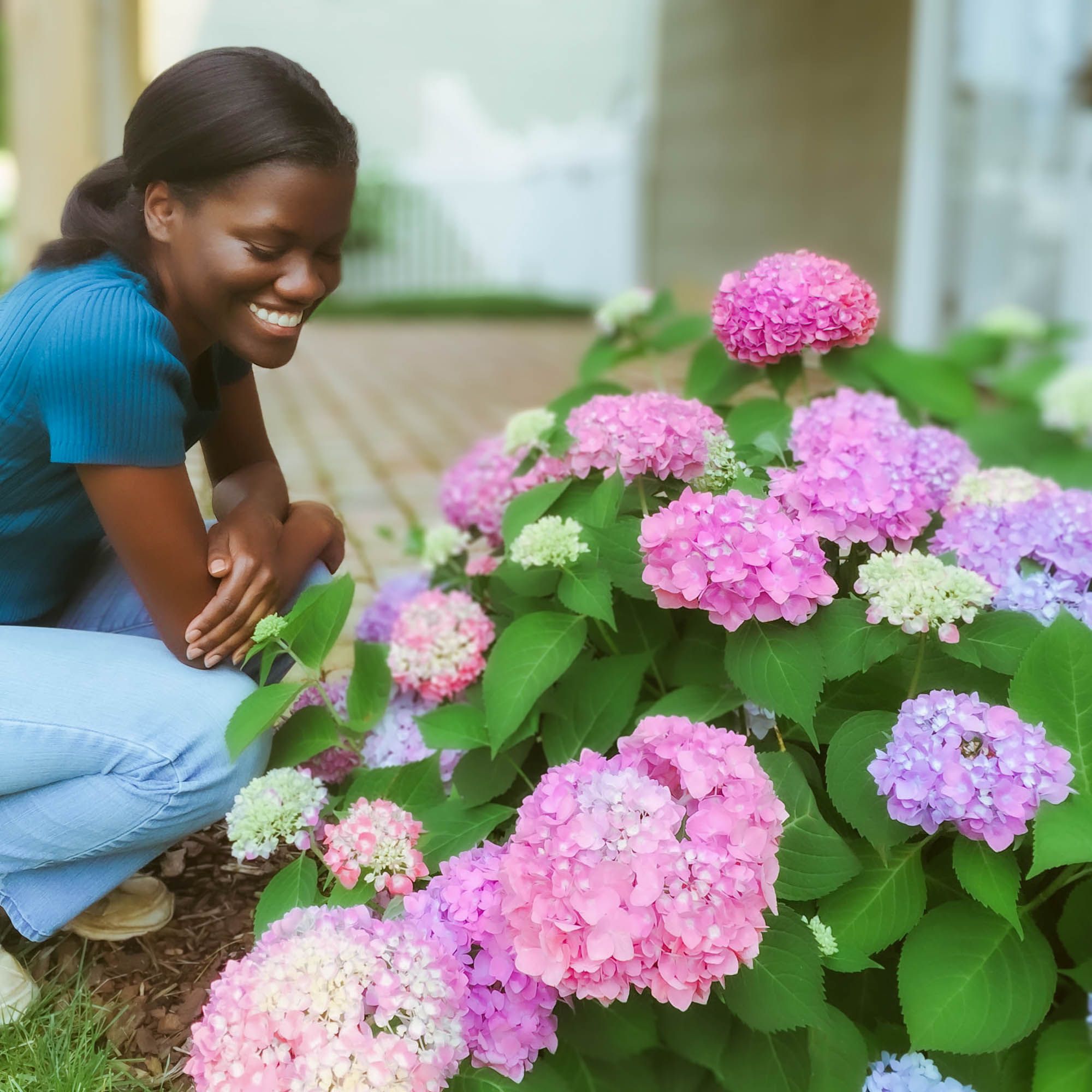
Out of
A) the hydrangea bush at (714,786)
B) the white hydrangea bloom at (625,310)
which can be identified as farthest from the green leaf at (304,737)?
the white hydrangea bloom at (625,310)

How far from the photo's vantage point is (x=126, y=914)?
151 cm

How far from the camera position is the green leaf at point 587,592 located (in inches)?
53.9

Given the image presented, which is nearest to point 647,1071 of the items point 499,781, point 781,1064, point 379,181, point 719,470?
point 781,1064

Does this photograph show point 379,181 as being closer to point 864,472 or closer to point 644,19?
point 644,19

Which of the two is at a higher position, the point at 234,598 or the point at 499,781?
the point at 234,598

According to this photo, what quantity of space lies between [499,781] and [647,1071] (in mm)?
360

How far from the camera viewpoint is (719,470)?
1.46m

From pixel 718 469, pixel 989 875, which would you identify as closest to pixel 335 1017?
pixel 989 875

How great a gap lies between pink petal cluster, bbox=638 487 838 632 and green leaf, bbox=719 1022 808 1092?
0.42 m

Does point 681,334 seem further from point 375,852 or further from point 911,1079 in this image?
point 911,1079

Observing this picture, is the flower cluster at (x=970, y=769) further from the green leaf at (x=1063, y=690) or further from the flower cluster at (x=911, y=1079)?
the flower cluster at (x=911, y=1079)

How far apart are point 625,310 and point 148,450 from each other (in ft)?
3.51

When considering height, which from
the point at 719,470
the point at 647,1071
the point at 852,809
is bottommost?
the point at 647,1071

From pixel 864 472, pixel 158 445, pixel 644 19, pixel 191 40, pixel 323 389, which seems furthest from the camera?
pixel 644 19
